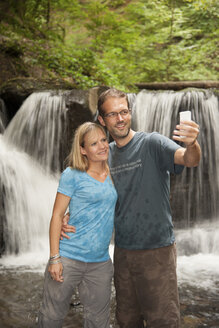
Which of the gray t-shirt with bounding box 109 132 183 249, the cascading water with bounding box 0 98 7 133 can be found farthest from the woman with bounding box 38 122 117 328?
the cascading water with bounding box 0 98 7 133

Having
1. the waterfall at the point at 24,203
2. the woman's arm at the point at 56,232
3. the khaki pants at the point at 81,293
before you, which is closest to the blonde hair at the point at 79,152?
the woman's arm at the point at 56,232

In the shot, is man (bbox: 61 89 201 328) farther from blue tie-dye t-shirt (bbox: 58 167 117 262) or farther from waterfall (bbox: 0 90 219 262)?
waterfall (bbox: 0 90 219 262)

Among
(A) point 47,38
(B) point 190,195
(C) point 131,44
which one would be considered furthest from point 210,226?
(A) point 47,38

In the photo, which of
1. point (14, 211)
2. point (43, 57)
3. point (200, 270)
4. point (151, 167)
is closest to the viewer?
point (151, 167)

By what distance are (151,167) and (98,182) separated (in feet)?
1.29

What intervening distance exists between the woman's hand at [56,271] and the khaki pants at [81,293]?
A: 0.12 ft

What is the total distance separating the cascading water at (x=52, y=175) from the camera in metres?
6.31

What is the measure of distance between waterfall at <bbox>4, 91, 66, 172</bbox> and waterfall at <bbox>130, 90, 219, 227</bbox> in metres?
2.29

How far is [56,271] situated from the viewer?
7.44 feet

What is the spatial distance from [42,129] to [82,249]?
18.5 feet

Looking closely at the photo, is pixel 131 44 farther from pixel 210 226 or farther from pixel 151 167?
pixel 151 167

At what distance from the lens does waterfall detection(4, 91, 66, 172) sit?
7.55 metres

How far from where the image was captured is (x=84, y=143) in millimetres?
2562

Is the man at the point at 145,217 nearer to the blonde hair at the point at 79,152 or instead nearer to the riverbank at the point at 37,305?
the blonde hair at the point at 79,152
